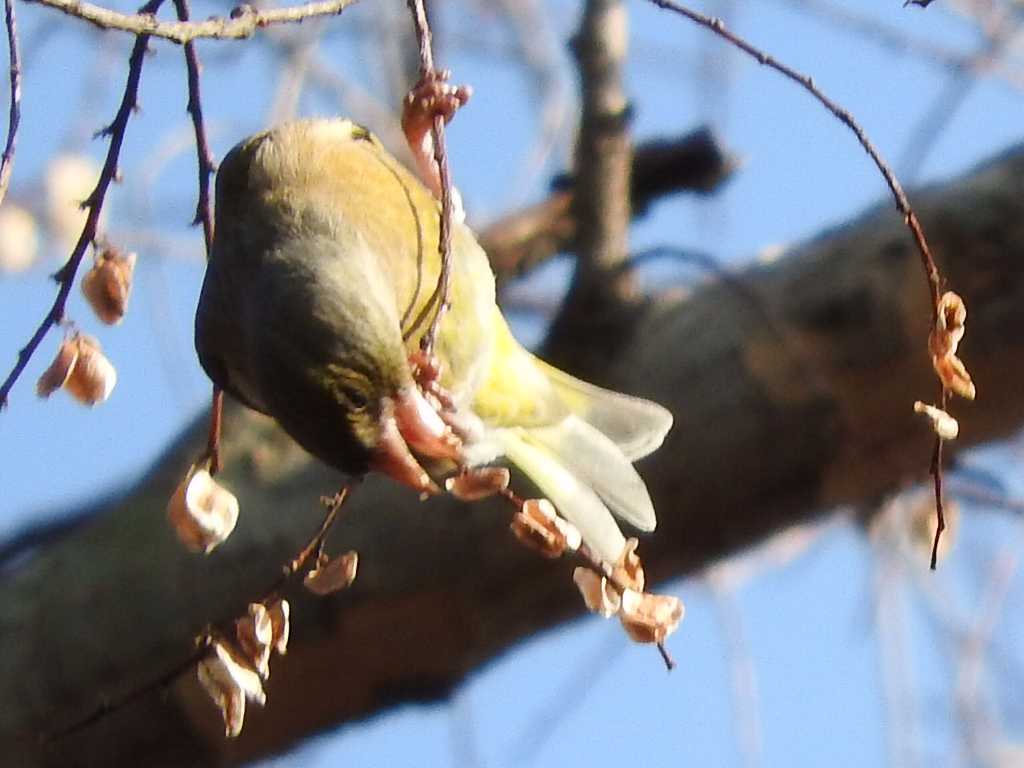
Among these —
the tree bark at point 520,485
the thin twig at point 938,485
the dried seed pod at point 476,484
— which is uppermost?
the thin twig at point 938,485

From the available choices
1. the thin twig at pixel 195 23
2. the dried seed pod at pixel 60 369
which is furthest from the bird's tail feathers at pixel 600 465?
the thin twig at pixel 195 23

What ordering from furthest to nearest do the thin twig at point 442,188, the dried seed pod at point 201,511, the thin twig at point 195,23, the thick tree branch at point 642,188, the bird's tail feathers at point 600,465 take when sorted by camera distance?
the thick tree branch at point 642,188 < the bird's tail feathers at point 600,465 < the dried seed pod at point 201,511 < the thin twig at point 442,188 < the thin twig at point 195,23

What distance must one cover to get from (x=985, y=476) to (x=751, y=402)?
1.25 ft

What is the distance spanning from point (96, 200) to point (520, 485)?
0.95m

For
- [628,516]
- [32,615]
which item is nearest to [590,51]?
[628,516]

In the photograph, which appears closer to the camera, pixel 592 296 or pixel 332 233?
pixel 332 233

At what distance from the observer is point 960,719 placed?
11.3ft

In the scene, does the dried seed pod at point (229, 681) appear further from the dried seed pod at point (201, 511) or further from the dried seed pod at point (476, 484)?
the dried seed pod at point (476, 484)

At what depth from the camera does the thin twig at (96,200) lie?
129cm

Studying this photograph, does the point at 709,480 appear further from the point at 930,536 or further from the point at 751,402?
the point at 930,536

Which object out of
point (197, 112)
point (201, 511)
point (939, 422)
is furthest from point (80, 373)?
point (939, 422)

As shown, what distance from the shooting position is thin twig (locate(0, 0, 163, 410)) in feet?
4.24

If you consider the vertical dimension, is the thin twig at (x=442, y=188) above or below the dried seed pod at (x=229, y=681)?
above

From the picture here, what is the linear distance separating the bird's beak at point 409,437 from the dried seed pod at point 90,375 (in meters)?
0.25
